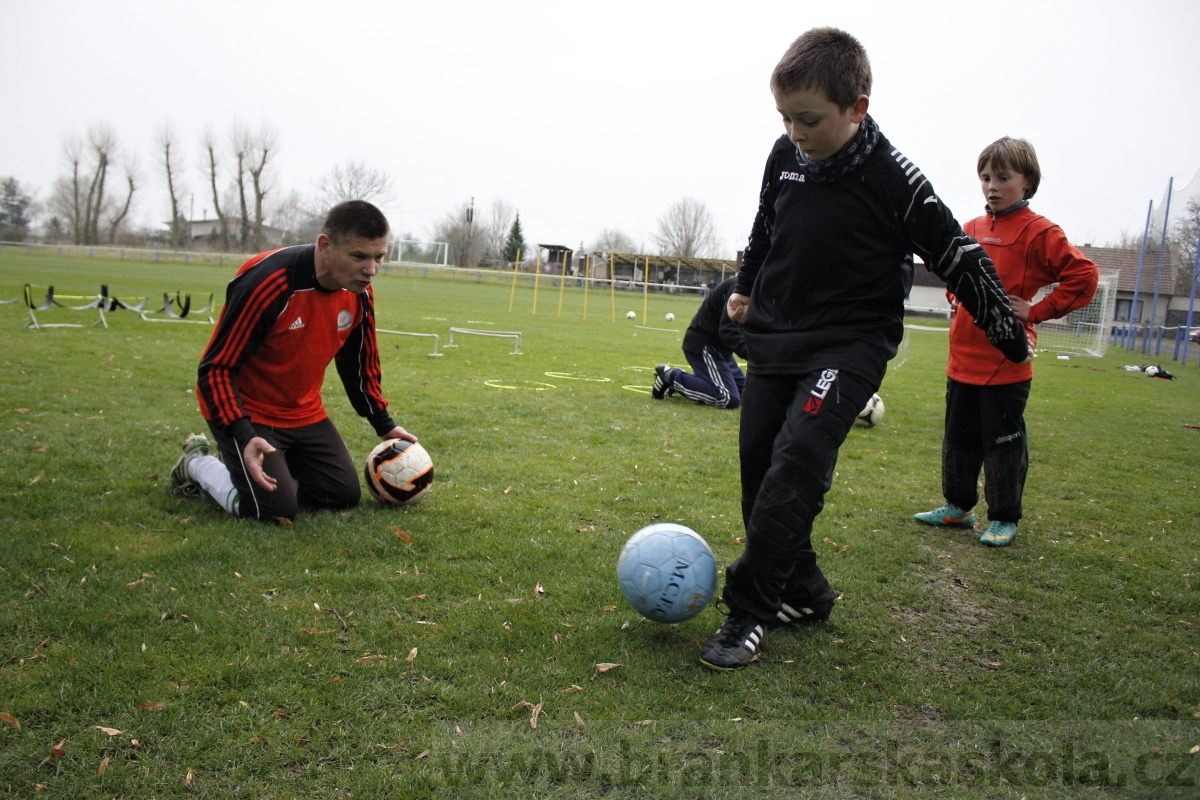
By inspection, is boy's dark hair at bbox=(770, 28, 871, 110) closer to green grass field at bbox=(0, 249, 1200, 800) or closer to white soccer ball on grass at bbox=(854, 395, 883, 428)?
green grass field at bbox=(0, 249, 1200, 800)

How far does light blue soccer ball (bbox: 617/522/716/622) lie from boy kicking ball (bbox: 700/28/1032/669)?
0.14 meters

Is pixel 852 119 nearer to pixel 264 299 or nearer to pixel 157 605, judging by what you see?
pixel 264 299

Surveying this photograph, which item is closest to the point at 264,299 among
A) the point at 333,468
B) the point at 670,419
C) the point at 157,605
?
the point at 333,468

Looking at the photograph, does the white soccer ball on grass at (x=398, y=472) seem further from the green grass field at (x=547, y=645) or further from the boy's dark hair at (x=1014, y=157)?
the boy's dark hair at (x=1014, y=157)

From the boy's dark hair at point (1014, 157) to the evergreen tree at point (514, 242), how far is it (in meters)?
78.9

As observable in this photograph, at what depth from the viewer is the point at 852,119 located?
3.33m

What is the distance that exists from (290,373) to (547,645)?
2587mm

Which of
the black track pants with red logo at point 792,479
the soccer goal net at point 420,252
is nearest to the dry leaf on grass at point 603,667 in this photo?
the black track pants with red logo at point 792,479

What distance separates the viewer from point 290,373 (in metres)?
5.15

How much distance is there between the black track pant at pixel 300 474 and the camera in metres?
4.94

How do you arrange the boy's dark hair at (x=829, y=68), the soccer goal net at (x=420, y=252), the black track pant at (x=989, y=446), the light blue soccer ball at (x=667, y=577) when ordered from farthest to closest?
the soccer goal net at (x=420, y=252)
the black track pant at (x=989, y=446)
the light blue soccer ball at (x=667, y=577)
the boy's dark hair at (x=829, y=68)

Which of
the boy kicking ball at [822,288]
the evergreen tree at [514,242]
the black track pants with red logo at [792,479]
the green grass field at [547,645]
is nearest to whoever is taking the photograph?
the green grass field at [547,645]

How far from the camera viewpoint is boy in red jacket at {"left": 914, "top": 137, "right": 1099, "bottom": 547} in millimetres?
5023

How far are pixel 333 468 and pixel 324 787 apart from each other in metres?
2.96
